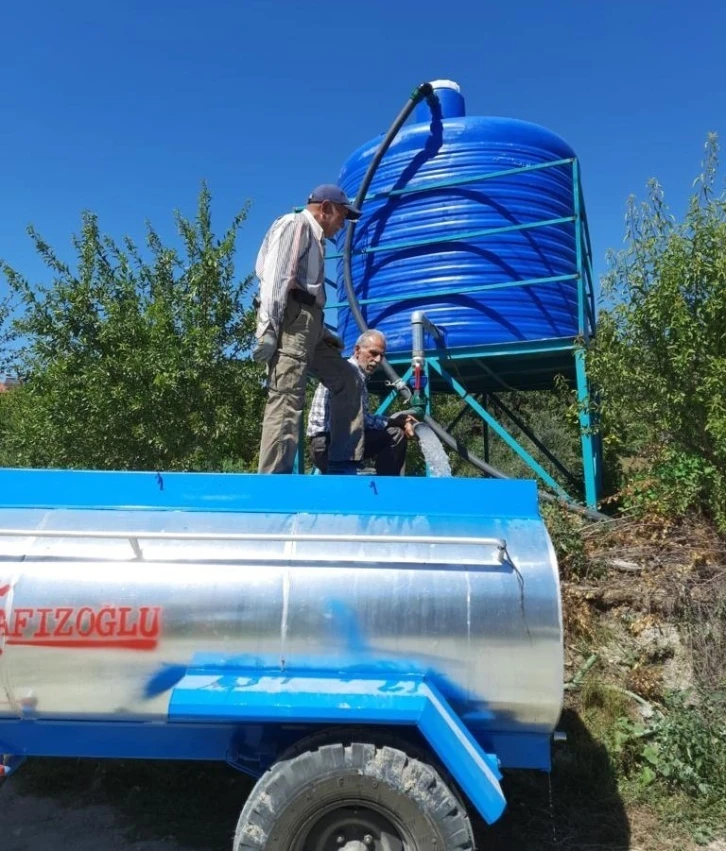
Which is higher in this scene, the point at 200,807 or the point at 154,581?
the point at 154,581

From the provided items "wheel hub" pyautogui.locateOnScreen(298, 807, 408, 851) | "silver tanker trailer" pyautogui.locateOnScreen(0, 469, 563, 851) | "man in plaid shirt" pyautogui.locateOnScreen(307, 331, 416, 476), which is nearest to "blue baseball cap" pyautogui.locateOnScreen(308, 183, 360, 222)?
"man in plaid shirt" pyautogui.locateOnScreen(307, 331, 416, 476)

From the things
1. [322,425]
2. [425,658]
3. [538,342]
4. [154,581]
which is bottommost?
[425,658]

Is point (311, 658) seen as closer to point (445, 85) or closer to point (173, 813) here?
point (173, 813)

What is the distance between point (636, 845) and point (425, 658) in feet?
5.42

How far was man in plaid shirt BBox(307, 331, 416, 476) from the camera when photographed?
15.2 feet

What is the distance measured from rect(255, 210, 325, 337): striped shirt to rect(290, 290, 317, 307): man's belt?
0.07 ft

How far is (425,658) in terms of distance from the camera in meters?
2.58

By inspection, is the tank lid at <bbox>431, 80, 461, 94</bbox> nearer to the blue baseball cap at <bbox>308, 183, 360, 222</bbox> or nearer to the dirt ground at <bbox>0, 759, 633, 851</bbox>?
the blue baseball cap at <bbox>308, 183, 360, 222</bbox>

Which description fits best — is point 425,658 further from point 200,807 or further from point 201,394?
point 201,394

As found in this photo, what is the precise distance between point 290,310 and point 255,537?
1.65m

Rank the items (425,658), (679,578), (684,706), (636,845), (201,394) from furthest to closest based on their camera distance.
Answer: (201,394)
(679,578)
(684,706)
(636,845)
(425,658)

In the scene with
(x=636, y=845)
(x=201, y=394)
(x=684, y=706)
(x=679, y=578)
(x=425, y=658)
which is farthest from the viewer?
(x=201, y=394)

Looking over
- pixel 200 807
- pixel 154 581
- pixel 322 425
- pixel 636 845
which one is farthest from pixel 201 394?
pixel 636 845

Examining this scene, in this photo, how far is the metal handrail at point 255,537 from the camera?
105 inches
